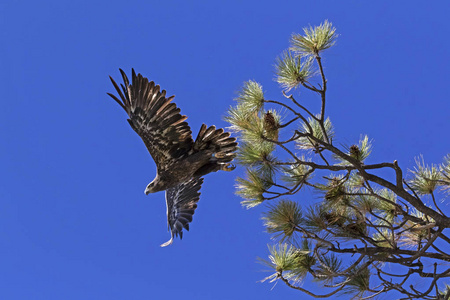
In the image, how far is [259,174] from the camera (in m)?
3.81

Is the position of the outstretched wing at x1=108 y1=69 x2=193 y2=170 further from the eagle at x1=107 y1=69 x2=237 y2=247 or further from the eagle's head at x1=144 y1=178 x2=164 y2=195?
the eagle's head at x1=144 y1=178 x2=164 y2=195

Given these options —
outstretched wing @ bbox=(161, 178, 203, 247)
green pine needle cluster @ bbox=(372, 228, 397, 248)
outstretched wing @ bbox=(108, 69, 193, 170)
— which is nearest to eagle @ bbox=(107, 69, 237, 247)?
outstretched wing @ bbox=(108, 69, 193, 170)

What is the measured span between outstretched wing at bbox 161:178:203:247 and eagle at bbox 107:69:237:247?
50cm

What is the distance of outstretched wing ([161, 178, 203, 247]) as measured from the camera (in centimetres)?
504

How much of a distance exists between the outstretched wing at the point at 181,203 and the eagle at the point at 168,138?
1.65 feet

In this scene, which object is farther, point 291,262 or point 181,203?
point 181,203

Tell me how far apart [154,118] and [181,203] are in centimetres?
131

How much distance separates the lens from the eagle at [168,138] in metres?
4.03

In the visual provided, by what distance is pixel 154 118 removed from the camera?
4.09m

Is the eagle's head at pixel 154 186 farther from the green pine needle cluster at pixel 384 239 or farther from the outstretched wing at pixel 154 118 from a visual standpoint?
the green pine needle cluster at pixel 384 239

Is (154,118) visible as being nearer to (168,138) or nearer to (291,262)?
(168,138)

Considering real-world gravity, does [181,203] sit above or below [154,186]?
above

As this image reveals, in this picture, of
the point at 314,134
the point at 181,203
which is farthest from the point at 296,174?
the point at 181,203

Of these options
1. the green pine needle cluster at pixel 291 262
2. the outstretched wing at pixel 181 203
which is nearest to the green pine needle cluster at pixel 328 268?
the green pine needle cluster at pixel 291 262
